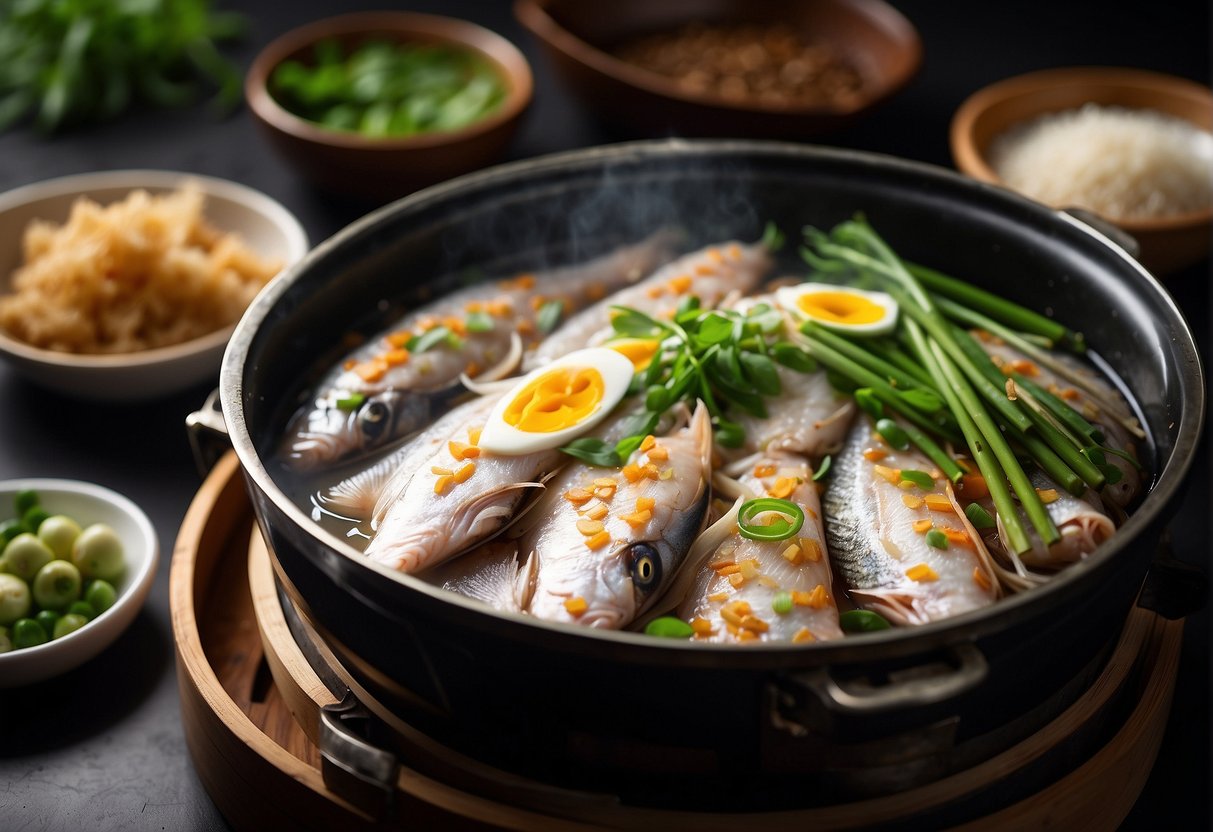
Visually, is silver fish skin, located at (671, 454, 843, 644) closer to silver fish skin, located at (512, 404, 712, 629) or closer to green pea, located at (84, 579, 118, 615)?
silver fish skin, located at (512, 404, 712, 629)

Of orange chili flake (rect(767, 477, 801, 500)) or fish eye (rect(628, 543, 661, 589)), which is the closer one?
fish eye (rect(628, 543, 661, 589))

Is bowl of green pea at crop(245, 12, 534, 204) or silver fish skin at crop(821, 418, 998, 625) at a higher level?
silver fish skin at crop(821, 418, 998, 625)

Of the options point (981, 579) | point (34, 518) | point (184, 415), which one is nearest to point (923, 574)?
point (981, 579)

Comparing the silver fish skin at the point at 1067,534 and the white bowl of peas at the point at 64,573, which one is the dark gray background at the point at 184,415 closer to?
the white bowl of peas at the point at 64,573

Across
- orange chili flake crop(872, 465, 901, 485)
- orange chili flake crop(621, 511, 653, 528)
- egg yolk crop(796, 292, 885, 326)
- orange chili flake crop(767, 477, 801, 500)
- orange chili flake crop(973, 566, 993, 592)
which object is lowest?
orange chili flake crop(621, 511, 653, 528)

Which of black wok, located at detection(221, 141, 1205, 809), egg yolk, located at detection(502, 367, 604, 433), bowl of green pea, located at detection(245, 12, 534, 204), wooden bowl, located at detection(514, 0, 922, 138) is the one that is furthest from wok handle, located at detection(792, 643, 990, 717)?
bowl of green pea, located at detection(245, 12, 534, 204)

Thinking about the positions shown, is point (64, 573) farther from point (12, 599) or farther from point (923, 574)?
point (923, 574)

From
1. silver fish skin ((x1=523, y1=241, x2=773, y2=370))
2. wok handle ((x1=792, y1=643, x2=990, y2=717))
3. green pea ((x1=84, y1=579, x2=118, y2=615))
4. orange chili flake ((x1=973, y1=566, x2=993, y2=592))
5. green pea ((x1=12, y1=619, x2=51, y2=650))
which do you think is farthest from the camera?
silver fish skin ((x1=523, y1=241, x2=773, y2=370))

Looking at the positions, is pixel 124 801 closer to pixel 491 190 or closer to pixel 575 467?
pixel 575 467

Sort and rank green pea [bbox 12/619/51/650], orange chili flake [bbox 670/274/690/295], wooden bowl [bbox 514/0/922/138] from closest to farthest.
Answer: green pea [bbox 12/619/51/650]
orange chili flake [bbox 670/274/690/295]
wooden bowl [bbox 514/0/922/138]
